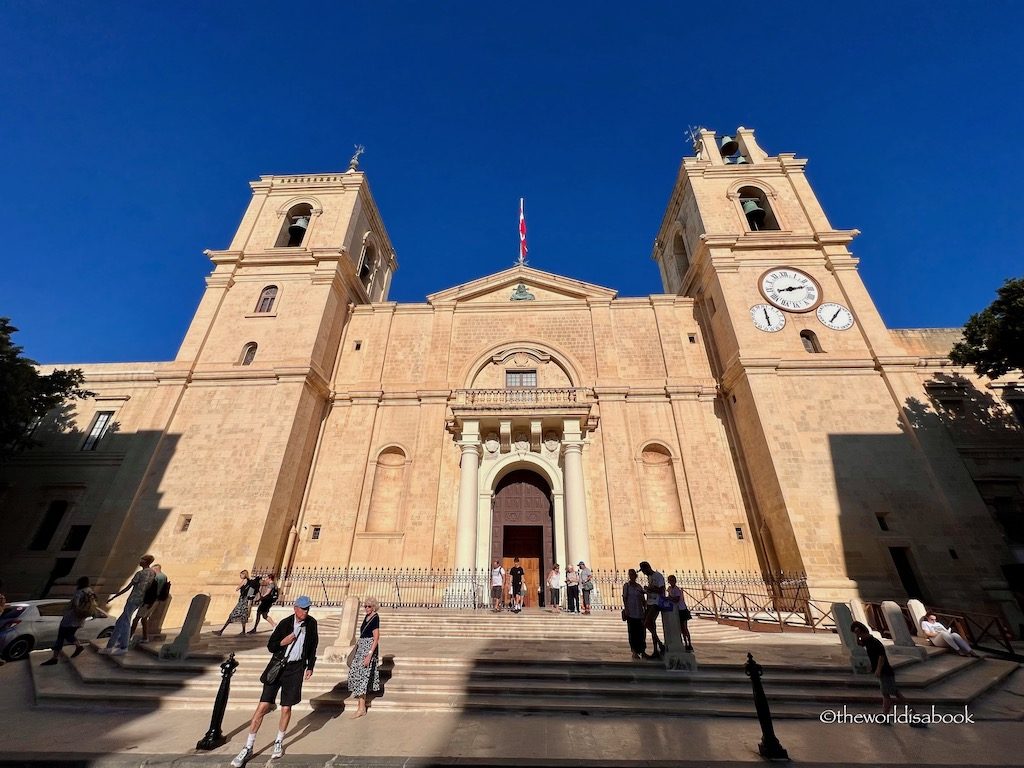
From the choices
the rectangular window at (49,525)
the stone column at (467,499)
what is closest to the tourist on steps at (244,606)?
the stone column at (467,499)

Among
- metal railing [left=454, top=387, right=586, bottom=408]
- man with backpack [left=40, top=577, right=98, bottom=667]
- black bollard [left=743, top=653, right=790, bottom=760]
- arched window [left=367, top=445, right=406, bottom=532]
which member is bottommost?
black bollard [left=743, top=653, right=790, bottom=760]

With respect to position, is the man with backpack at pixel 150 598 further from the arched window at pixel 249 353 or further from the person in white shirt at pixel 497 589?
the arched window at pixel 249 353

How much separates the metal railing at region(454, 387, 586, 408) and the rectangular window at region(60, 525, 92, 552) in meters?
13.8

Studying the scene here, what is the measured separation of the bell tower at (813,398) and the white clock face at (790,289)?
0.06m

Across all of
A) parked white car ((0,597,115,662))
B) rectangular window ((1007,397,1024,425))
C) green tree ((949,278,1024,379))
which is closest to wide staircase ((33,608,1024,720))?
parked white car ((0,597,115,662))

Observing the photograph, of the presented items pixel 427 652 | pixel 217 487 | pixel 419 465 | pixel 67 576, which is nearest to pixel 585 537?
pixel 419 465

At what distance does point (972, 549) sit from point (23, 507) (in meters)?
31.5

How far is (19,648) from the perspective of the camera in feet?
32.0

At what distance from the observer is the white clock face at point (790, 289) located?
17859mm

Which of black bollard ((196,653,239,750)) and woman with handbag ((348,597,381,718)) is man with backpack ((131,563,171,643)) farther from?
woman with handbag ((348,597,381,718))

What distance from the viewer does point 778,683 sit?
22.3 feet

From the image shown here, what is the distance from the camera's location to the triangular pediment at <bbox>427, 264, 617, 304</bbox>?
21031 mm

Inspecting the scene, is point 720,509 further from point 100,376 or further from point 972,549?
point 100,376

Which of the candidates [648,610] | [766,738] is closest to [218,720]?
[766,738]
